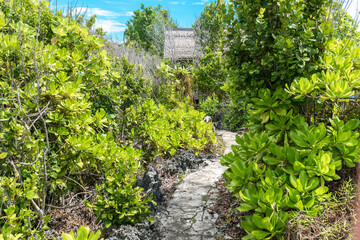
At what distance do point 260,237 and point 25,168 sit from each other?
250 centimetres

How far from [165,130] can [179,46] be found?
1449 cm

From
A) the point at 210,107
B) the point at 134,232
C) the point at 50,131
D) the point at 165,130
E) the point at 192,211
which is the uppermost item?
the point at 50,131

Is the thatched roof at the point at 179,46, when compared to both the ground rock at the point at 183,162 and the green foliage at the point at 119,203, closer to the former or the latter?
the ground rock at the point at 183,162

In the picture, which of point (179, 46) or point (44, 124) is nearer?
point (44, 124)

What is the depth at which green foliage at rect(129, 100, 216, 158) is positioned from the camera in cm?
511

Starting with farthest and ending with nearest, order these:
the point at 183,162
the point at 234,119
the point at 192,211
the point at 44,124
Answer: the point at 234,119 < the point at 183,162 < the point at 192,211 < the point at 44,124

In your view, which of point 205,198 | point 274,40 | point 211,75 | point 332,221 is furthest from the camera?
point 211,75

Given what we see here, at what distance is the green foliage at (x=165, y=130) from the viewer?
16.8ft

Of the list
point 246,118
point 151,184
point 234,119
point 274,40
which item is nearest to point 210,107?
point 234,119

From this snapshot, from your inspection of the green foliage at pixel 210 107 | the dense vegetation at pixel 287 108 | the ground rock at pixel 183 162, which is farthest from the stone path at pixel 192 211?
the green foliage at pixel 210 107

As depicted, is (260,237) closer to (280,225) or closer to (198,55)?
(280,225)

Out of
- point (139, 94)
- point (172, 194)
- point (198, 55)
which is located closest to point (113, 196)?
point (172, 194)

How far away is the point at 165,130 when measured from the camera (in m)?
5.72

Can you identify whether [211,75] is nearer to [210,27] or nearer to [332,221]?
[210,27]
